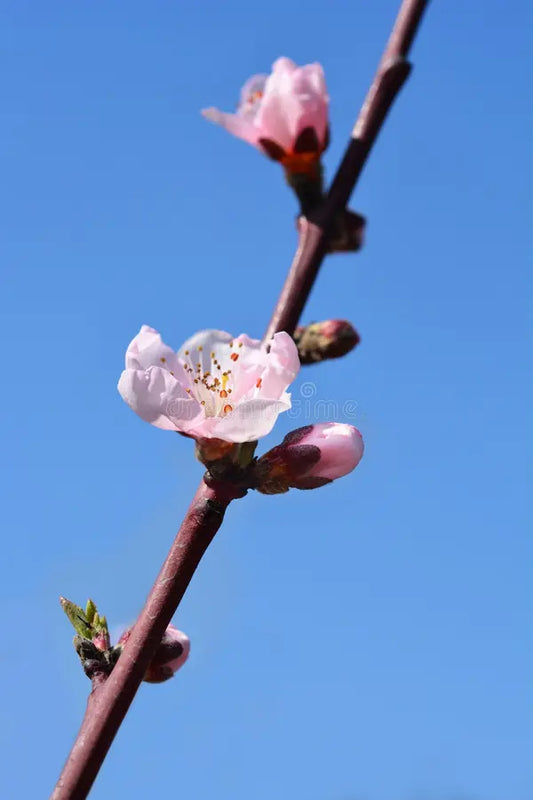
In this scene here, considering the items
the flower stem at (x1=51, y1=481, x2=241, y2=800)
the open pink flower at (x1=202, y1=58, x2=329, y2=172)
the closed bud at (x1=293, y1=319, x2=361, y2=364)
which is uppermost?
the open pink flower at (x1=202, y1=58, x2=329, y2=172)

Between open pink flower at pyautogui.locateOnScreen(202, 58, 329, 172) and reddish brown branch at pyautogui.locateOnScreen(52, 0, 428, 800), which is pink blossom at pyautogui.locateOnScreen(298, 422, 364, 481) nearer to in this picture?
reddish brown branch at pyautogui.locateOnScreen(52, 0, 428, 800)

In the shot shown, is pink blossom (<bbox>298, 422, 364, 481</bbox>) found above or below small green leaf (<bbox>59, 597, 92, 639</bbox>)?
above

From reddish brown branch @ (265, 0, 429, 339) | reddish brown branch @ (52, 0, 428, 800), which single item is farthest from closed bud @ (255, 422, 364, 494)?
reddish brown branch @ (265, 0, 429, 339)

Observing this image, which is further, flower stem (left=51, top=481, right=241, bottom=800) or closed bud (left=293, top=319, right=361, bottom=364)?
closed bud (left=293, top=319, right=361, bottom=364)

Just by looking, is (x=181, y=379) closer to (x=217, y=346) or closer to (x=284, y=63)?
(x=217, y=346)

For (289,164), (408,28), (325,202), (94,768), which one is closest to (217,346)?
(325,202)

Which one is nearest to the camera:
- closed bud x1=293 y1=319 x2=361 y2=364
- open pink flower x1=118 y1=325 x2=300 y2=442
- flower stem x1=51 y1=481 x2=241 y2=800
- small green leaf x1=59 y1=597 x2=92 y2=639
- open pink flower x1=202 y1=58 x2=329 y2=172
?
flower stem x1=51 y1=481 x2=241 y2=800

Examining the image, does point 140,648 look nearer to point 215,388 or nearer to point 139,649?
point 139,649
